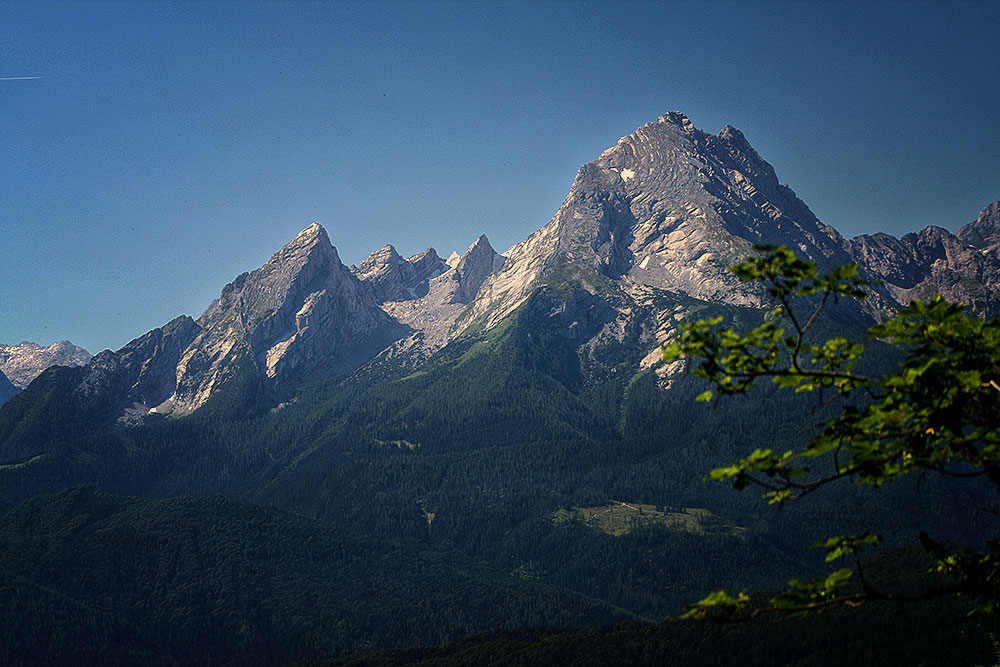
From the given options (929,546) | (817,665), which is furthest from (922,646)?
(929,546)

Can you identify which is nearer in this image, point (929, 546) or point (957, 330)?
point (957, 330)

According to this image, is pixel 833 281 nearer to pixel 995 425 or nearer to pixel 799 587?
pixel 995 425

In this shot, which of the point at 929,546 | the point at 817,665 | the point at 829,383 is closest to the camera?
the point at 829,383

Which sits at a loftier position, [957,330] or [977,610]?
[957,330]

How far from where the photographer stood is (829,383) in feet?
44.0

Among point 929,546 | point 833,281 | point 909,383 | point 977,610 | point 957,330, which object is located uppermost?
point 833,281

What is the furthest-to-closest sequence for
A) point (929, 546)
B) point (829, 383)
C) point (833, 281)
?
1. point (929, 546)
2. point (829, 383)
3. point (833, 281)

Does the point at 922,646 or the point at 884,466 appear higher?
the point at 884,466

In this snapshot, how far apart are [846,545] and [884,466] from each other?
2080 mm

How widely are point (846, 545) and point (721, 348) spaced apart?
15.4 feet

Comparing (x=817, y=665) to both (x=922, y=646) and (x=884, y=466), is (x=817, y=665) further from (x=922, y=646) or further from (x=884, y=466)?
(x=884, y=466)

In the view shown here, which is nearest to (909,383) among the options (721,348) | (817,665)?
(721,348)

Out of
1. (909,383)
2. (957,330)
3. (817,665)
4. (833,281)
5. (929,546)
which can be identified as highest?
(833,281)

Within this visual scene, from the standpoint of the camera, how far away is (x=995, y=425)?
41.9 feet
